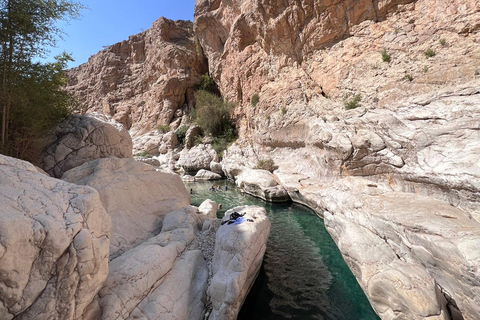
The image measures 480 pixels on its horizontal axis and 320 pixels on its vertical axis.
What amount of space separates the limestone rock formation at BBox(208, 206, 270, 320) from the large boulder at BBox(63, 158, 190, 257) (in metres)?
2.58

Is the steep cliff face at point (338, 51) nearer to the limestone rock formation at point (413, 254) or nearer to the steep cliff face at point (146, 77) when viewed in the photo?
the limestone rock formation at point (413, 254)

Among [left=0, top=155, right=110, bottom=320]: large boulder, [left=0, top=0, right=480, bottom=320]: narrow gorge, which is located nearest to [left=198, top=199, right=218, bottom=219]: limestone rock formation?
[left=0, top=0, right=480, bottom=320]: narrow gorge

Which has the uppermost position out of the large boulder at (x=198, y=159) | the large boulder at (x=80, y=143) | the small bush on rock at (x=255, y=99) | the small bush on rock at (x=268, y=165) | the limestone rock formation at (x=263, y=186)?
the small bush on rock at (x=255, y=99)

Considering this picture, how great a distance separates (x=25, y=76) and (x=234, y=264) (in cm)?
888

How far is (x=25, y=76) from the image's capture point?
7.20 metres

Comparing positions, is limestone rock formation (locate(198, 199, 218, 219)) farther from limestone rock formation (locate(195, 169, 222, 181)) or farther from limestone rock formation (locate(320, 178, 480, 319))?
limestone rock formation (locate(195, 169, 222, 181))

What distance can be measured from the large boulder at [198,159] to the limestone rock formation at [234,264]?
18.4 meters

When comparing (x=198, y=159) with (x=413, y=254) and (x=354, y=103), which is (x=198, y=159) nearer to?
(x=354, y=103)

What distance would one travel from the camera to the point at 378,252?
17.3 feet

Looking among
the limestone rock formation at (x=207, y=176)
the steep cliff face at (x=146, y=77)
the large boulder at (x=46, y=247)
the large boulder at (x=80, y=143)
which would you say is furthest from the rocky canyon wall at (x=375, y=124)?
the large boulder at (x=80, y=143)

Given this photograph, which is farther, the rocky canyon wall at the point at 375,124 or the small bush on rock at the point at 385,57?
the small bush on rock at the point at 385,57

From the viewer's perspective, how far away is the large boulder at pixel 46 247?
8.34ft

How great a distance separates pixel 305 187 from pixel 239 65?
19.7 meters

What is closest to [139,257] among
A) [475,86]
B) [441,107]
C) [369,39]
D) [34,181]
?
[34,181]
